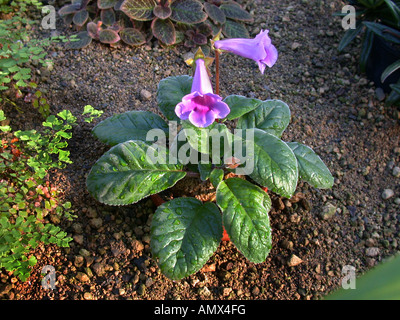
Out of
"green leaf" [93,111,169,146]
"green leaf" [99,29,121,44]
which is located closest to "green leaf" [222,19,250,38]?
"green leaf" [99,29,121,44]

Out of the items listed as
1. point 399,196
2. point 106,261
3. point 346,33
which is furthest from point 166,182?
point 346,33

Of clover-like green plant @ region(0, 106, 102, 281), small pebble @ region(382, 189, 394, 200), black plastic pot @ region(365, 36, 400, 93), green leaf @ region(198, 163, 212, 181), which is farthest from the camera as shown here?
black plastic pot @ region(365, 36, 400, 93)

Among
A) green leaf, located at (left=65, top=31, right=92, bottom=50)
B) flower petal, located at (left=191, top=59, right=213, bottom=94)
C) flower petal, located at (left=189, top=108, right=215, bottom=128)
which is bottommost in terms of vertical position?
green leaf, located at (left=65, top=31, right=92, bottom=50)

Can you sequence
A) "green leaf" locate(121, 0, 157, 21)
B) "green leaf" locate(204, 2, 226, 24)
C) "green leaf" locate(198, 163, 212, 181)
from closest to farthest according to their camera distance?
1. "green leaf" locate(198, 163, 212, 181)
2. "green leaf" locate(121, 0, 157, 21)
3. "green leaf" locate(204, 2, 226, 24)

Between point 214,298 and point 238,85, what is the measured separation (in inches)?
56.0

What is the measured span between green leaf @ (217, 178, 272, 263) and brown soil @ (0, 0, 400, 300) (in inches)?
13.4

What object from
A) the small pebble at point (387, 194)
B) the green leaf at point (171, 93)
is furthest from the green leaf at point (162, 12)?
the small pebble at point (387, 194)

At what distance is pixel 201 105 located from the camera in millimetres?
1667

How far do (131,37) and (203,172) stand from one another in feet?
4.79

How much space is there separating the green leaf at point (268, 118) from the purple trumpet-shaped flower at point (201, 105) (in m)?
0.41

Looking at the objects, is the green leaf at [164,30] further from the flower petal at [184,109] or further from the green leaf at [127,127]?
the flower petal at [184,109]

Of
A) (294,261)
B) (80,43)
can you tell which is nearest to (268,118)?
(294,261)

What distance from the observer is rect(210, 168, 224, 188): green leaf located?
1.76 meters

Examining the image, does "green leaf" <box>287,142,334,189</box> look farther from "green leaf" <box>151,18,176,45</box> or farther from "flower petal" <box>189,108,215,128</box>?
"green leaf" <box>151,18,176,45</box>
